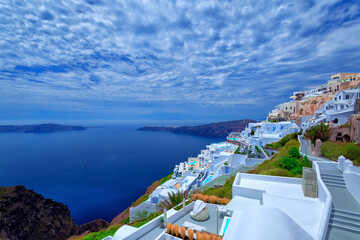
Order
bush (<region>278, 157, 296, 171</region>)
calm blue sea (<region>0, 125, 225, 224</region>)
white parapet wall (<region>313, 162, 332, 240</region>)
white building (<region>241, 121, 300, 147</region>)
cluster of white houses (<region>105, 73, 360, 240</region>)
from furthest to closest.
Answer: calm blue sea (<region>0, 125, 225, 224</region>), white building (<region>241, 121, 300, 147</region>), bush (<region>278, 157, 296, 171</region>), white parapet wall (<region>313, 162, 332, 240</region>), cluster of white houses (<region>105, 73, 360, 240</region>)

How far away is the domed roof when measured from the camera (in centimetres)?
284

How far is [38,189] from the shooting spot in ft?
126

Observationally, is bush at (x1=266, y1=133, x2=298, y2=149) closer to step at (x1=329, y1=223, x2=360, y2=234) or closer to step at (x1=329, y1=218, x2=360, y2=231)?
step at (x1=329, y1=218, x2=360, y2=231)

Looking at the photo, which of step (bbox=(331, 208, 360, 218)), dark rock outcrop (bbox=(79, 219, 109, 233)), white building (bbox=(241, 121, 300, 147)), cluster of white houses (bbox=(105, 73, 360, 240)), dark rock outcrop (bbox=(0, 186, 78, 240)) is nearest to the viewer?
cluster of white houses (bbox=(105, 73, 360, 240))

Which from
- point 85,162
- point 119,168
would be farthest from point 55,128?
point 119,168

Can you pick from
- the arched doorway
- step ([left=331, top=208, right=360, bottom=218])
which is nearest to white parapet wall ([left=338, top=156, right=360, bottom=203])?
step ([left=331, top=208, right=360, bottom=218])

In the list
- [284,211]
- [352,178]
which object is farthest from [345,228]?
[352,178]

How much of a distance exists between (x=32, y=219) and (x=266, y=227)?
28025mm

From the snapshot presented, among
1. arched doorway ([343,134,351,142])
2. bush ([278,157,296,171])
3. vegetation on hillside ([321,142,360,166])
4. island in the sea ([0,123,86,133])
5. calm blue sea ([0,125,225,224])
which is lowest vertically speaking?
calm blue sea ([0,125,225,224])

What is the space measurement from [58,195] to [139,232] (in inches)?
1584

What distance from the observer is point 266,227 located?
2.96 meters

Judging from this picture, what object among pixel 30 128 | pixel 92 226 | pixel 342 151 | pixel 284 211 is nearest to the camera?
pixel 284 211

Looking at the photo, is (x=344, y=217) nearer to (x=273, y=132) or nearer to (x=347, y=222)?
(x=347, y=222)

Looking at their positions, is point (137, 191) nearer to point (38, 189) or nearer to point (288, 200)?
point (38, 189)
